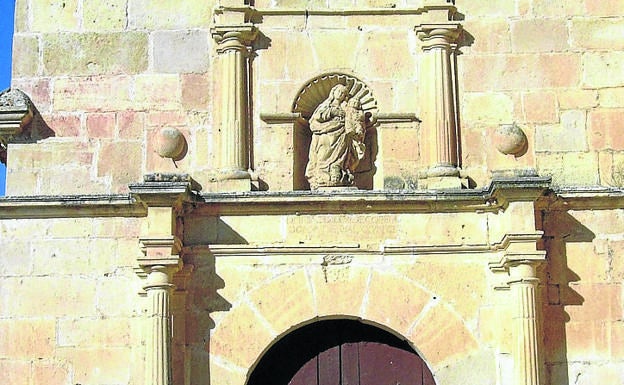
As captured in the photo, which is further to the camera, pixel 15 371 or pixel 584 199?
pixel 584 199

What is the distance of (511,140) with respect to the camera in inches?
402

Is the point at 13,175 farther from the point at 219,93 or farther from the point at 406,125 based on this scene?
the point at 406,125

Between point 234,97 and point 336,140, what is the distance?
2.92 feet

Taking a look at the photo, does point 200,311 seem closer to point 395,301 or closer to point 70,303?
point 70,303

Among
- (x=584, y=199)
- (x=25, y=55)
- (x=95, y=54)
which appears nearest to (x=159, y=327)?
(x=95, y=54)

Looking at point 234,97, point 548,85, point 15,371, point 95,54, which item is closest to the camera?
point 15,371

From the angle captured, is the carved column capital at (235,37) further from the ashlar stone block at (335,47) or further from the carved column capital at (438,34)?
the carved column capital at (438,34)

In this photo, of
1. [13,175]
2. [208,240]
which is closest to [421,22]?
[208,240]

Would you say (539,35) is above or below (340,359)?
above

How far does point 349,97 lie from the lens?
10.4 meters

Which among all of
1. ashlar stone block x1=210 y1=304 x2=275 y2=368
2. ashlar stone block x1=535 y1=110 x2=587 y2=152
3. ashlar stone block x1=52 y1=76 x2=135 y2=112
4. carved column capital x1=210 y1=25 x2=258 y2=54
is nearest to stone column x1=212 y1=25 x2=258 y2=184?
carved column capital x1=210 y1=25 x2=258 y2=54

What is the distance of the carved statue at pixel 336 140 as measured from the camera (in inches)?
402

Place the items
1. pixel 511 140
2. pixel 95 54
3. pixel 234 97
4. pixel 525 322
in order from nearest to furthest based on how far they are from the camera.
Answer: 1. pixel 525 322
2. pixel 511 140
3. pixel 234 97
4. pixel 95 54

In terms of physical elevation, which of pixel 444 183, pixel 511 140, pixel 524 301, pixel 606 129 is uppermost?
pixel 606 129
